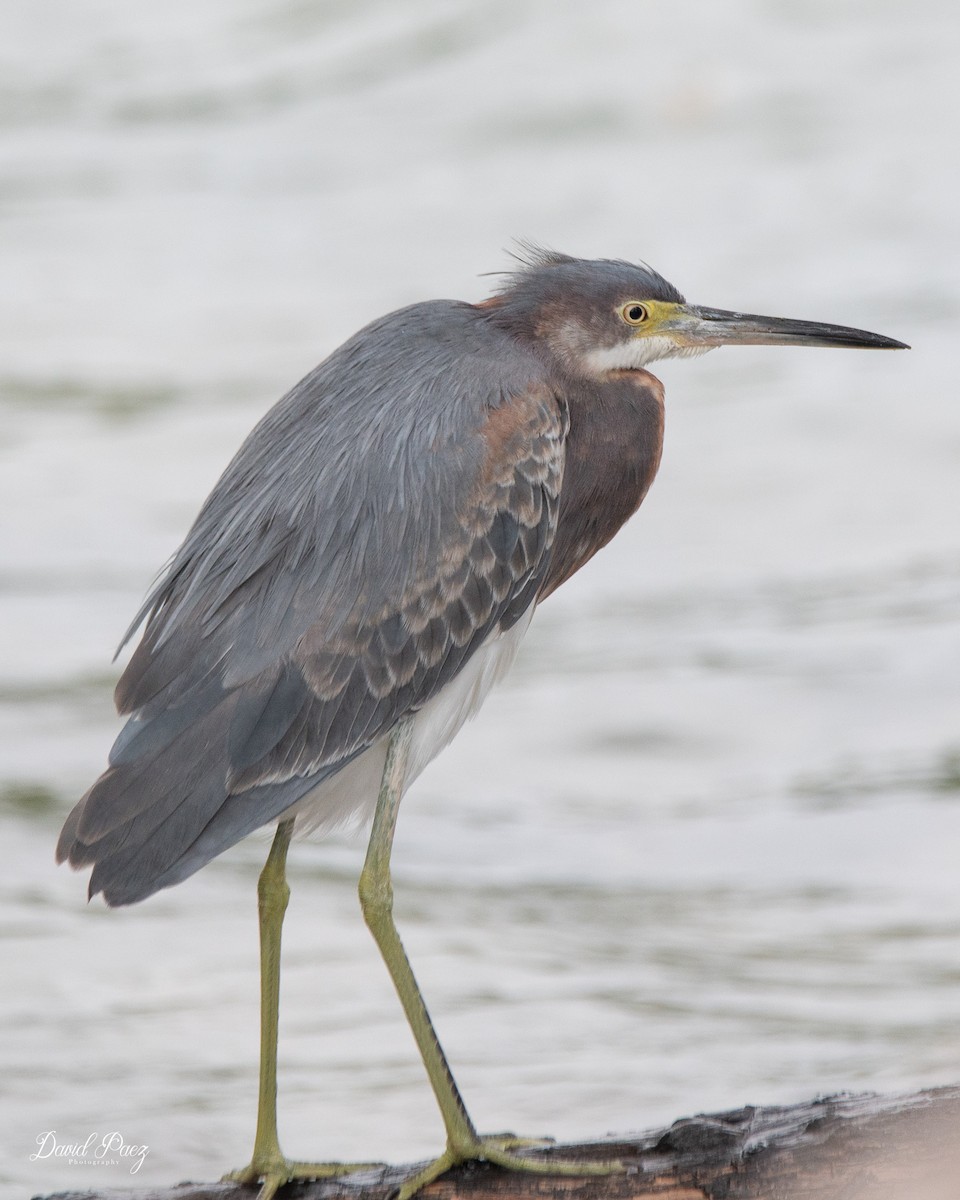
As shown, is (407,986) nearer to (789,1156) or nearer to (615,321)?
(789,1156)

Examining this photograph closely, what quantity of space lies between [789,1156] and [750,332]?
1790 millimetres

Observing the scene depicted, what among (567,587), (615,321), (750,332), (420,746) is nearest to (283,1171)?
(420,746)

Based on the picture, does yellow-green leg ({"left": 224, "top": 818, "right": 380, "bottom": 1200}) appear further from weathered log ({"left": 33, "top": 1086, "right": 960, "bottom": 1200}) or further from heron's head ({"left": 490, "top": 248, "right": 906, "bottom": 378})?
heron's head ({"left": 490, "top": 248, "right": 906, "bottom": 378})

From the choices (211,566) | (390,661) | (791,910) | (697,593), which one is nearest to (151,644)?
(211,566)

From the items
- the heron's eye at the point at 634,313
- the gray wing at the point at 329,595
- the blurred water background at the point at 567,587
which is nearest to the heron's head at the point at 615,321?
the heron's eye at the point at 634,313

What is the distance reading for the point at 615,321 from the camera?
4.14 metres

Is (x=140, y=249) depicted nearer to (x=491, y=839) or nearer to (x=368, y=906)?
(x=491, y=839)

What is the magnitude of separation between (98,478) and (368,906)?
7509mm

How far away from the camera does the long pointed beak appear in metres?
4.21

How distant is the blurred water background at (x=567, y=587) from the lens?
654 centimetres

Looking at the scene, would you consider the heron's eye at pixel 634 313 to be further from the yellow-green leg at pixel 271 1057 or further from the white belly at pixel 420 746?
the yellow-green leg at pixel 271 1057

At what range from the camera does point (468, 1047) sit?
6512 millimetres

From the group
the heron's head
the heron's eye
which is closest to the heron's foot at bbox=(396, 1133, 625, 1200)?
the heron's head
